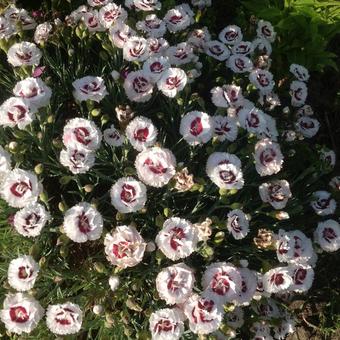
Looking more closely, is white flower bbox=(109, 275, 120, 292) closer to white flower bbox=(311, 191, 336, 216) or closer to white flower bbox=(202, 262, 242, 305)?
white flower bbox=(202, 262, 242, 305)

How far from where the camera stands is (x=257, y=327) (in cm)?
260

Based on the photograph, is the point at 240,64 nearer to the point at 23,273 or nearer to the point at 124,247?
the point at 124,247

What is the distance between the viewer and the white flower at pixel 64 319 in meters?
2.22

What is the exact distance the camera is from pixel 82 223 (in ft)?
7.43

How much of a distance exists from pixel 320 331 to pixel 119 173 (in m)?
1.68

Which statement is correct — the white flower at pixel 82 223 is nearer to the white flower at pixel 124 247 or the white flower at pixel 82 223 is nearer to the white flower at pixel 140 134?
the white flower at pixel 124 247

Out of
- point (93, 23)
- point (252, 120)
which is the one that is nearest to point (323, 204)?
point (252, 120)

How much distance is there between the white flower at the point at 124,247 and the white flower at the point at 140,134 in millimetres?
393

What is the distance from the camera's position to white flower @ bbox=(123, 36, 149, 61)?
8.88ft

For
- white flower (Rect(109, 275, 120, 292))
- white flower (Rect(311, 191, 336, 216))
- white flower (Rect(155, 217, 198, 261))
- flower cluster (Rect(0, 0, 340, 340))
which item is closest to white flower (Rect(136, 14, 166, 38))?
flower cluster (Rect(0, 0, 340, 340))

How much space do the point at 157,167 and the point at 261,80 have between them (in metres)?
0.96

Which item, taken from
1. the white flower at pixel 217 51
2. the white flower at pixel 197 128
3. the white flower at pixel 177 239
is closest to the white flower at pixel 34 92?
the white flower at pixel 197 128

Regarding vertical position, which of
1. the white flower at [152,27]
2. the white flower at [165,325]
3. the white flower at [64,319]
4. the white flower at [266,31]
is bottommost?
the white flower at [64,319]

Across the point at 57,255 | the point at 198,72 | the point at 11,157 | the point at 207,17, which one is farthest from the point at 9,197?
the point at 207,17
